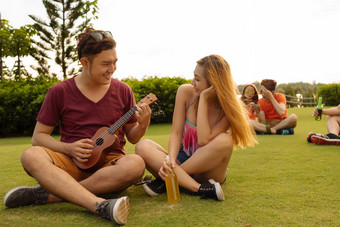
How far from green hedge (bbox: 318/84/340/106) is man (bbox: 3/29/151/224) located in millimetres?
21685

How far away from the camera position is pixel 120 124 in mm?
2750

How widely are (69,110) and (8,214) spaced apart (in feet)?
3.02

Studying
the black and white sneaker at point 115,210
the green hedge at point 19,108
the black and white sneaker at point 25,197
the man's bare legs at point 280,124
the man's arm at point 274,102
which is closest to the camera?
the black and white sneaker at point 115,210

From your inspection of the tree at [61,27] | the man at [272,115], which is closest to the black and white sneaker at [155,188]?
the man at [272,115]

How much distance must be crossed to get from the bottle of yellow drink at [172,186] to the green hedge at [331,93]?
2186 centimetres

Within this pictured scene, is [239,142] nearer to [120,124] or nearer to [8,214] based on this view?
[120,124]

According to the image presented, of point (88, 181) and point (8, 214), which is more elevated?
point (88, 181)

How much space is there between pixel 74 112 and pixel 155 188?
0.94m

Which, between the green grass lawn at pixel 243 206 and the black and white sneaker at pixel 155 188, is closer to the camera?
the green grass lawn at pixel 243 206

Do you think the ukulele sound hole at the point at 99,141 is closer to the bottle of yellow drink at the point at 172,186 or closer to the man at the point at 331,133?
the bottle of yellow drink at the point at 172,186

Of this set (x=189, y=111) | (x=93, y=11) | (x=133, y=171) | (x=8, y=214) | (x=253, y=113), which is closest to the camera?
(x=8, y=214)

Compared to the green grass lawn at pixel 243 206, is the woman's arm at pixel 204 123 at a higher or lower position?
higher

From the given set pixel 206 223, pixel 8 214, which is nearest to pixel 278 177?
pixel 206 223

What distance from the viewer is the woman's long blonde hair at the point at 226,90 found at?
9.20 ft
